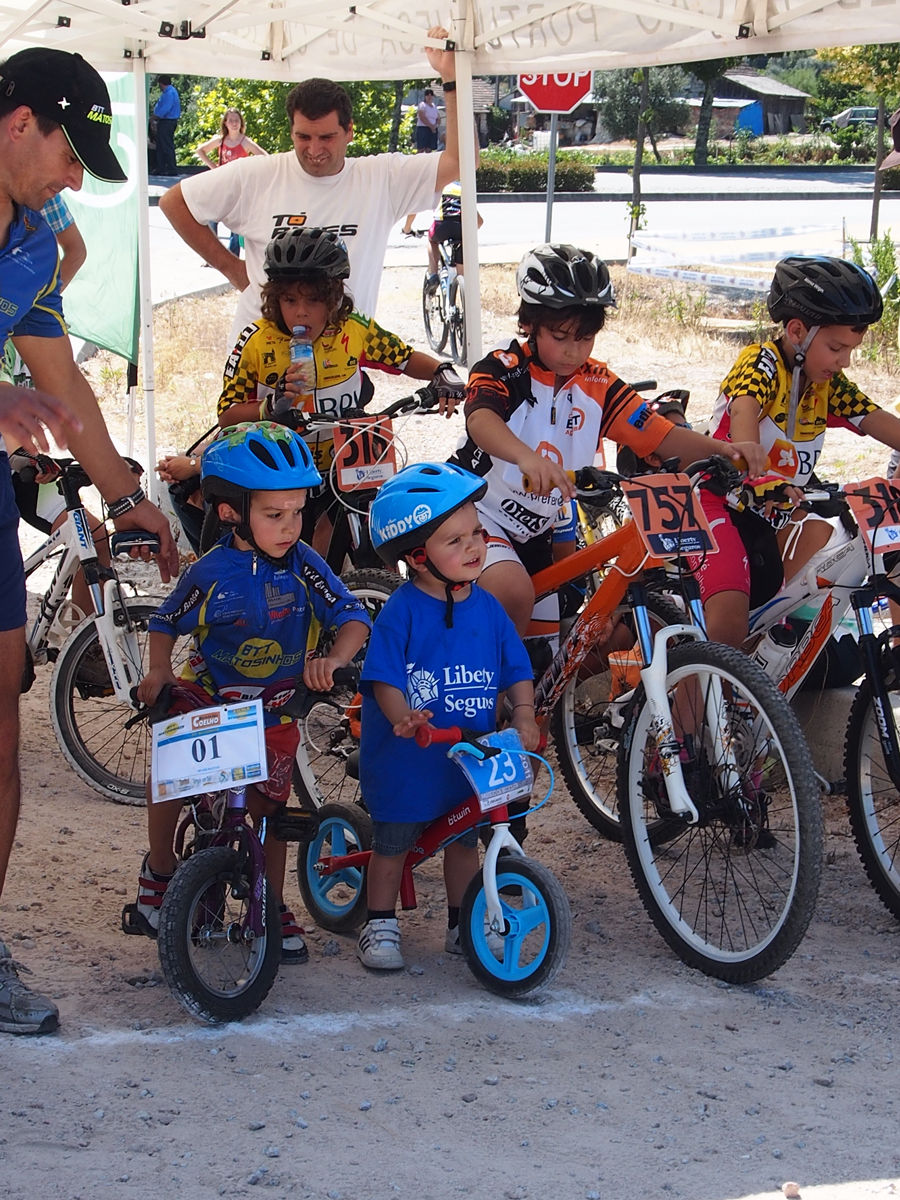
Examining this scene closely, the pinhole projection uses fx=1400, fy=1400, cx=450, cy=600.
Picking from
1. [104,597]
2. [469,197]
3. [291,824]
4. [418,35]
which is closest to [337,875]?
[291,824]

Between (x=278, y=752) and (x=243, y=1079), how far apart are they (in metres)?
0.93

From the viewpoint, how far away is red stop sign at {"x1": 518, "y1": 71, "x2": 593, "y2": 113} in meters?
13.9

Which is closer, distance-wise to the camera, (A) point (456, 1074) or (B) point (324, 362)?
(A) point (456, 1074)

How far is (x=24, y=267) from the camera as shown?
3.49m

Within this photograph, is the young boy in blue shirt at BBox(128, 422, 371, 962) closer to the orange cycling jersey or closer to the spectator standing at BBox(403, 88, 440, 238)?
the orange cycling jersey

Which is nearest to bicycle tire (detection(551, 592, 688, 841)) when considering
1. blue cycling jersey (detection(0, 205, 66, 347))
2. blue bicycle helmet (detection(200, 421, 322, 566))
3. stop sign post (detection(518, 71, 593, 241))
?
blue bicycle helmet (detection(200, 421, 322, 566))

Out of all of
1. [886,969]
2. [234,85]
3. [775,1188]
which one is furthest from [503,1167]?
[234,85]

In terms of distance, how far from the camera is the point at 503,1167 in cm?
299

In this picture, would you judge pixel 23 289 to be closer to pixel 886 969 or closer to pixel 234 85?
pixel 886 969

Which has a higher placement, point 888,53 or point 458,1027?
point 888,53

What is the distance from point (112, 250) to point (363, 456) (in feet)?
12.3

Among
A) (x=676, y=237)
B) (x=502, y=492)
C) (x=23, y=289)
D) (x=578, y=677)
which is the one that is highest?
(x=676, y=237)

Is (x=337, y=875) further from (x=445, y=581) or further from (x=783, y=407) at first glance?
(x=783, y=407)

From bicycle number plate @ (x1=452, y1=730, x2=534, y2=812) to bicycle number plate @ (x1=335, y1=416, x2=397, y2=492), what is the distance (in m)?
2.04
